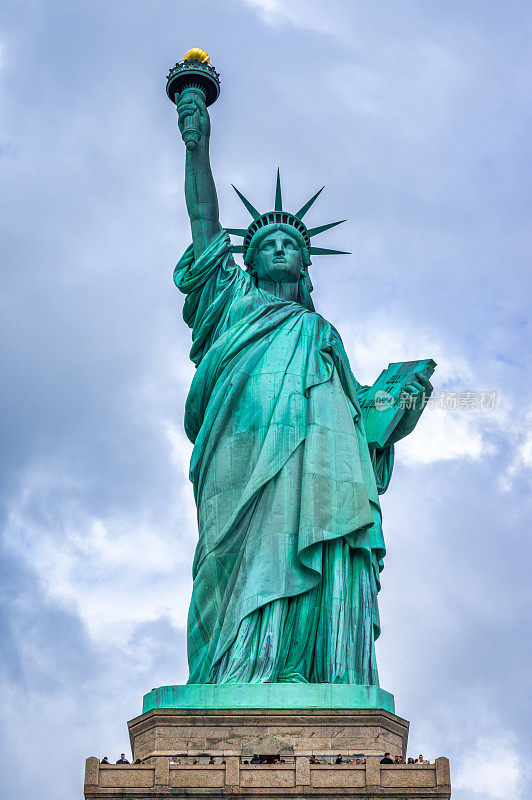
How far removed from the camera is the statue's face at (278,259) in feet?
95.7

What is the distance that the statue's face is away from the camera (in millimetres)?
29156

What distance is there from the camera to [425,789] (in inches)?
858

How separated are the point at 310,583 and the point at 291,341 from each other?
4.14 metres

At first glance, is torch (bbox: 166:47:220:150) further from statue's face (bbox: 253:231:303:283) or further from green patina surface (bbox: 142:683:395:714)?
green patina surface (bbox: 142:683:395:714)

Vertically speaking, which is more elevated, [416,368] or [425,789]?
[416,368]

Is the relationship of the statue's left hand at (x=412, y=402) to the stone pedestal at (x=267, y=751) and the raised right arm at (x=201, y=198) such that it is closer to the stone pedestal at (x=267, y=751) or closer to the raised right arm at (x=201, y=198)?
the raised right arm at (x=201, y=198)

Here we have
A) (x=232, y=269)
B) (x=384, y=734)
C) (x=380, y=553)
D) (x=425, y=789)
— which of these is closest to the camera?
(x=425, y=789)

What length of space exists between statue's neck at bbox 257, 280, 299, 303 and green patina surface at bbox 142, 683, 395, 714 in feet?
25.3

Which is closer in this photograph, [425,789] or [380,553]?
[425,789]

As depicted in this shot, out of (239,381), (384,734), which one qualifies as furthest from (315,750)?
(239,381)

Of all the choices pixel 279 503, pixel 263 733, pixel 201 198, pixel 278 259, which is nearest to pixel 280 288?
pixel 278 259

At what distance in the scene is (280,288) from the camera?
29281 millimetres

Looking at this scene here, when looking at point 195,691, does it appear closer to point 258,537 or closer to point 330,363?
point 258,537

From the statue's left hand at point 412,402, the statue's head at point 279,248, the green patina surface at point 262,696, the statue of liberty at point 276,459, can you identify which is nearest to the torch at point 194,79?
the statue of liberty at point 276,459
